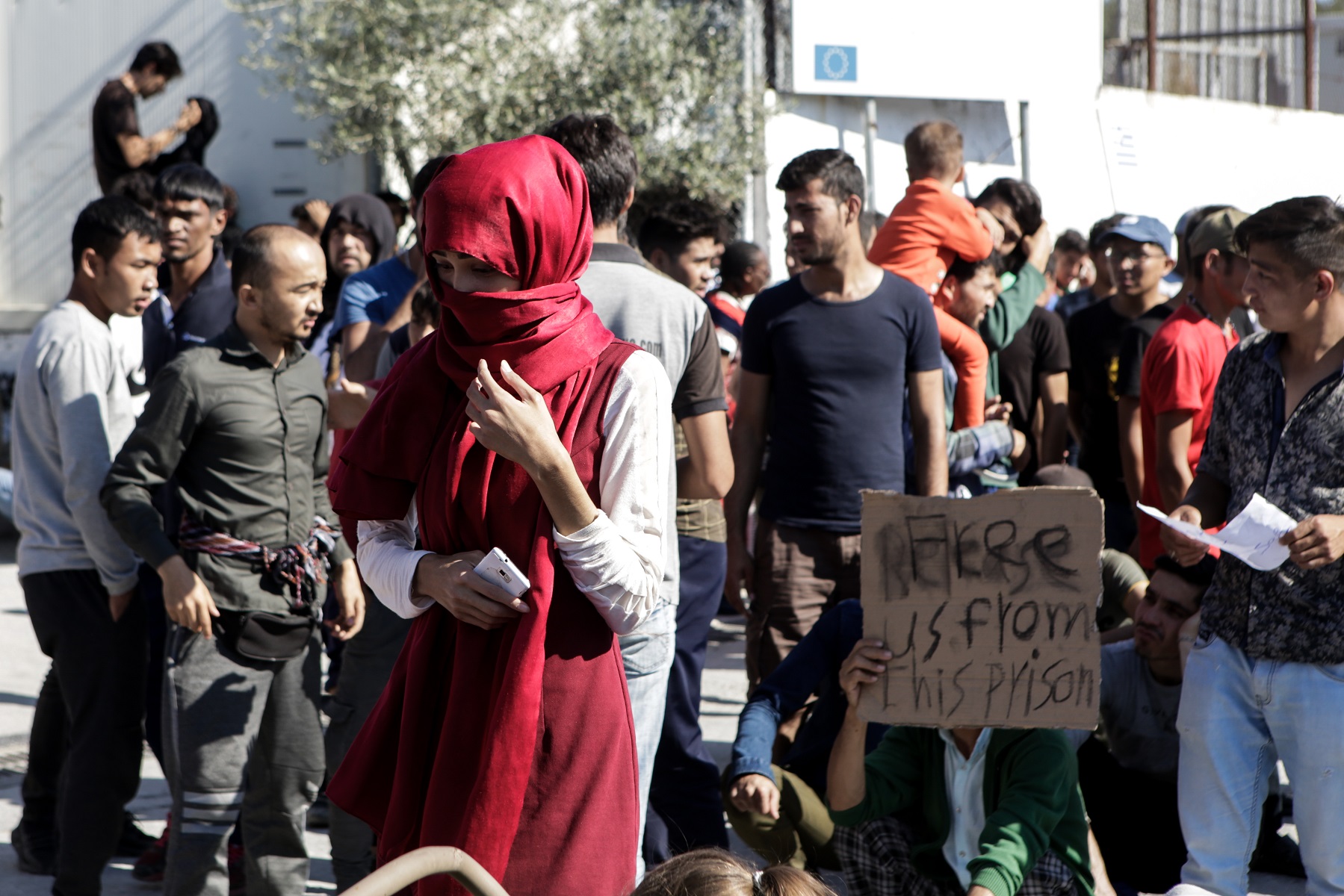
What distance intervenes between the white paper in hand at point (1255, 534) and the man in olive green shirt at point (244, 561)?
2.14 meters

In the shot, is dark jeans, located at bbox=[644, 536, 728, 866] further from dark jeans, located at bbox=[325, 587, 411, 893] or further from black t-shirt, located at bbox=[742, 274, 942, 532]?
dark jeans, located at bbox=[325, 587, 411, 893]

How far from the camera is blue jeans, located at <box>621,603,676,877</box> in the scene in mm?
2939

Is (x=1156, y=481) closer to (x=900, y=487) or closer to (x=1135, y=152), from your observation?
(x=900, y=487)

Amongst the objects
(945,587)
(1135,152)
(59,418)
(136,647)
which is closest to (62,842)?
(136,647)

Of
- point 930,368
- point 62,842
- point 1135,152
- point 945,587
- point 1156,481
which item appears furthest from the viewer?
point 1135,152

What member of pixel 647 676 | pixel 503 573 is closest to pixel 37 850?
pixel 647 676

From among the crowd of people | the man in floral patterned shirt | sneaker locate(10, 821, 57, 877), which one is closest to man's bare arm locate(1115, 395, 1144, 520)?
the crowd of people

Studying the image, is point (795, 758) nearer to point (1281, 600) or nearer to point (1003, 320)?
point (1281, 600)

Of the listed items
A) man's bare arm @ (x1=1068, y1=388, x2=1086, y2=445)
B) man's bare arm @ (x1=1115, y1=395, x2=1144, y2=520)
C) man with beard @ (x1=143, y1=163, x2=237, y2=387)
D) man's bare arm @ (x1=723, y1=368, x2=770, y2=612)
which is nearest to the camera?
man's bare arm @ (x1=723, y1=368, x2=770, y2=612)

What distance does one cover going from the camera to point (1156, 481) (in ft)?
16.2

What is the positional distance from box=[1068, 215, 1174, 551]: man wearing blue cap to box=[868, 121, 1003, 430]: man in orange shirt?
3.42 feet

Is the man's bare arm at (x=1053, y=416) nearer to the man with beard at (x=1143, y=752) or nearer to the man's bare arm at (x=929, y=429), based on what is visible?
the man's bare arm at (x=929, y=429)

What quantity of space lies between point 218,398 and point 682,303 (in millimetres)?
1213

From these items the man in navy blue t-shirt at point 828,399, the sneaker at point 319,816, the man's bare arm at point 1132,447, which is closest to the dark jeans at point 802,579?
the man in navy blue t-shirt at point 828,399
